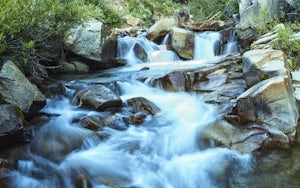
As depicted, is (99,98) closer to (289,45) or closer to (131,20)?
(289,45)

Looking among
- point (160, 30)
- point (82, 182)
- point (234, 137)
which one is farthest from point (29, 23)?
point (160, 30)

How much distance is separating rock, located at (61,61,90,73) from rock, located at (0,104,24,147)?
4735mm

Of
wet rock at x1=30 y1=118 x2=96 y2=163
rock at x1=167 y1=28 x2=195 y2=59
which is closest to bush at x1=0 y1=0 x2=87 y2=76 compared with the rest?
wet rock at x1=30 y1=118 x2=96 y2=163

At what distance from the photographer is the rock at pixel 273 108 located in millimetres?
5145

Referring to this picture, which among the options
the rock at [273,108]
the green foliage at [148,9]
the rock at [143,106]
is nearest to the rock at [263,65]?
the rock at [273,108]

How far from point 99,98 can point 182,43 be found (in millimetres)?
5713

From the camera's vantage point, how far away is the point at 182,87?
23.5 feet

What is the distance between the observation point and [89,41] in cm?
915

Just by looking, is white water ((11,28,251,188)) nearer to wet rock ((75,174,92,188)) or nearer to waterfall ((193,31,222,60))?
wet rock ((75,174,92,188))

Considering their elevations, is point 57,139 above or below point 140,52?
below

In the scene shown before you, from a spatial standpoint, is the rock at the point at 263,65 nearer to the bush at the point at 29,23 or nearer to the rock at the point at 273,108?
the rock at the point at 273,108

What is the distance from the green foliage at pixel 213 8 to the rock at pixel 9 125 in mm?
14647

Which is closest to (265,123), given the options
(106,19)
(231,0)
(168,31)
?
(168,31)

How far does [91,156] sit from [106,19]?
11.5m
